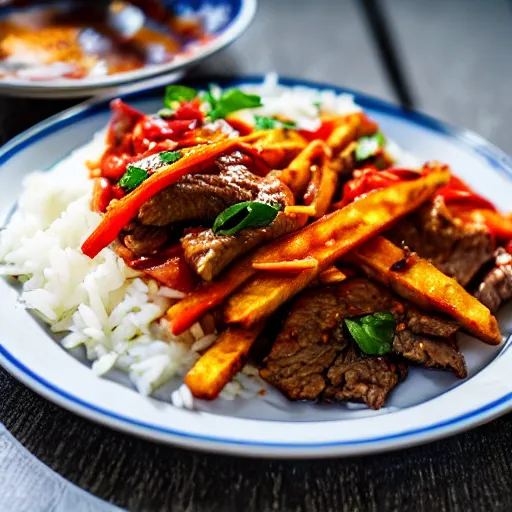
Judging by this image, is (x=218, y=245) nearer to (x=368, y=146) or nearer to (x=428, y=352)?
(x=428, y=352)

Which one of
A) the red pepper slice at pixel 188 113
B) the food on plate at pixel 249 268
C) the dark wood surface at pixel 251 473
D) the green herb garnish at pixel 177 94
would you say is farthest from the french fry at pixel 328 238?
the green herb garnish at pixel 177 94

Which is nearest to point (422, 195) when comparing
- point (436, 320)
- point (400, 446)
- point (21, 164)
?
point (436, 320)

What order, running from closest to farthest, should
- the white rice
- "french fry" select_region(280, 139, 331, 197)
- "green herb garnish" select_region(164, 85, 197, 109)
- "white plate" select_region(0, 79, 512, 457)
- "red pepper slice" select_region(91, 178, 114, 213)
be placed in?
1. "white plate" select_region(0, 79, 512, 457)
2. the white rice
3. "red pepper slice" select_region(91, 178, 114, 213)
4. "french fry" select_region(280, 139, 331, 197)
5. "green herb garnish" select_region(164, 85, 197, 109)

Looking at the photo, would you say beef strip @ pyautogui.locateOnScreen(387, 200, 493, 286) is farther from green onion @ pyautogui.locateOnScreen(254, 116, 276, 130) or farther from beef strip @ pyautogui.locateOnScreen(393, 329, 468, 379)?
green onion @ pyautogui.locateOnScreen(254, 116, 276, 130)

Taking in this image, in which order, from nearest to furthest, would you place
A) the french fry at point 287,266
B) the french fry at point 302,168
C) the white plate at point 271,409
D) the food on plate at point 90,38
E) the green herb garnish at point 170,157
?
the white plate at point 271,409
the french fry at point 287,266
the green herb garnish at point 170,157
the french fry at point 302,168
the food on plate at point 90,38

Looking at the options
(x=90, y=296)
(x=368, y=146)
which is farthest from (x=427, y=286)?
(x=90, y=296)

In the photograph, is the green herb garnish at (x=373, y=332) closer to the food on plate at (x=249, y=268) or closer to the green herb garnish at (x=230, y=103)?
the food on plate at (x=249, y=268)

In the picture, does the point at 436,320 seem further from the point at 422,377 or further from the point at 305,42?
the point at 305,42

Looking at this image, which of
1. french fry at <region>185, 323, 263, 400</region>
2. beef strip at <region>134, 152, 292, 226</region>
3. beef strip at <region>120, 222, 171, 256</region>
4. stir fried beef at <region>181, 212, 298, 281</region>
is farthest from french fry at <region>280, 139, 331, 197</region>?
french fry at <region>185, 323, 263, 400</region>
